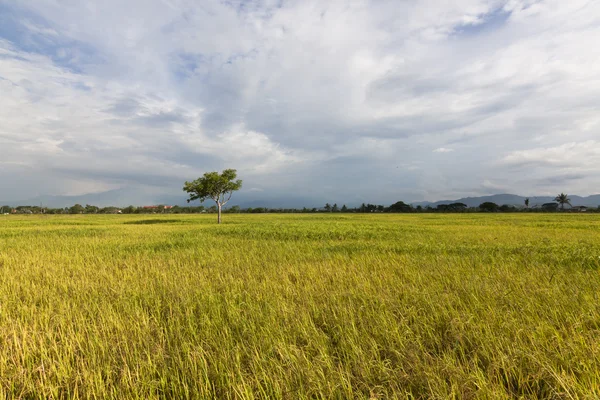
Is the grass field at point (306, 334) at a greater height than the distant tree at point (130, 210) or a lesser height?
lesser

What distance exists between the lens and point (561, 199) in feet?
318

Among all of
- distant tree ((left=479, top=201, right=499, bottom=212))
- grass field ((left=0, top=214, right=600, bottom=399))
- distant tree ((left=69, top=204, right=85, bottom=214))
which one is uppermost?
distant tree ((left=69, top=204, right=85, bottom=214))

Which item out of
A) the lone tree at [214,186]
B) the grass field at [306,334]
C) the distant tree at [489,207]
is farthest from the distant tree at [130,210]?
the distant tree at [489,207]

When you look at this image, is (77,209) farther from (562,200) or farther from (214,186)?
(562,200)

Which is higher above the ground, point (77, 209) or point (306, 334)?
point (77, 209)

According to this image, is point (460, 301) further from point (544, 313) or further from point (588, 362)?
point (588, 362)

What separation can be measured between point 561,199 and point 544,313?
133 m

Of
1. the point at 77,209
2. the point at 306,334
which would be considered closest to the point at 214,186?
the point at 306,334

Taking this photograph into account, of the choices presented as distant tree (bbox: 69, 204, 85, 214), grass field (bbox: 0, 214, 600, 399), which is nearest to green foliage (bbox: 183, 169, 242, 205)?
grass field (bbox: 0, 214, 600, 399)

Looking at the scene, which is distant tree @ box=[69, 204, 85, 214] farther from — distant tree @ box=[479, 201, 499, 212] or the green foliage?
distant tree @ box=[479, 201, 499, 212]

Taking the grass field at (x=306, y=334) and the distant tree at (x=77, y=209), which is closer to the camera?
the grass field at (x=306, y=334)

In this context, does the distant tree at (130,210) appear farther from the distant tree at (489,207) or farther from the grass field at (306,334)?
the distant tree at (489,207)

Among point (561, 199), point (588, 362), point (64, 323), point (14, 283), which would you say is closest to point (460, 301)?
point (588, 362)

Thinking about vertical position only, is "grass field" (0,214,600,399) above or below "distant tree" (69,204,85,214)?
below
